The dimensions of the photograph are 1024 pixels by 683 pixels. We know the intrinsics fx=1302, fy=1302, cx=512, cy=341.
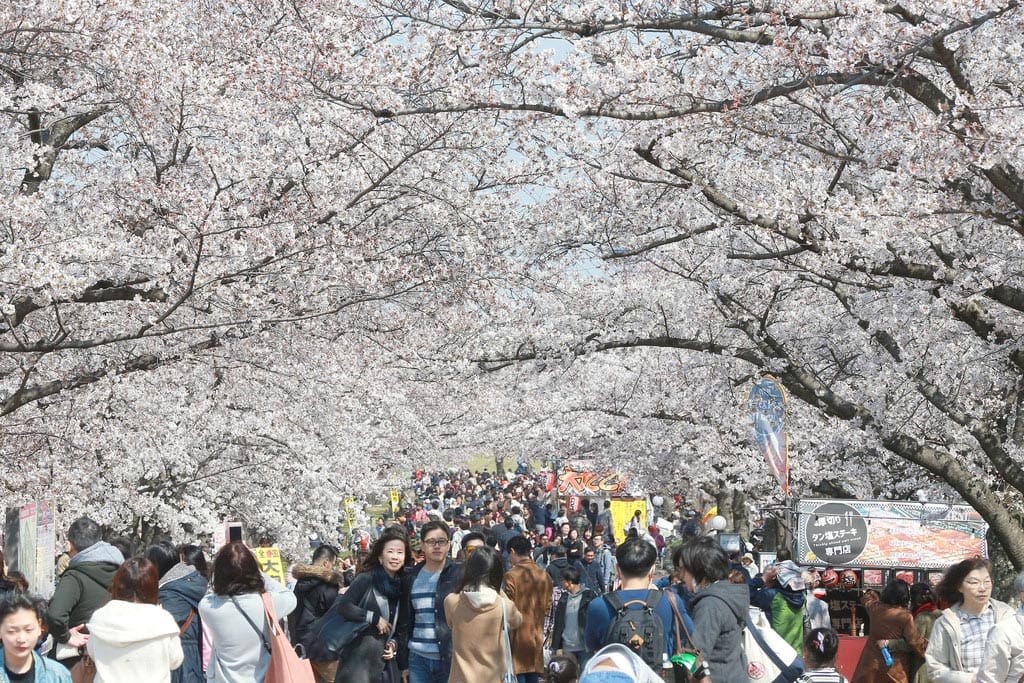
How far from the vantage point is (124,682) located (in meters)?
5.65

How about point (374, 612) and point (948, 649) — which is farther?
point (374, 612)

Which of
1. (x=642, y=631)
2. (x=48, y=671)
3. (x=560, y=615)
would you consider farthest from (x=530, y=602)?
(x=48, y=671)

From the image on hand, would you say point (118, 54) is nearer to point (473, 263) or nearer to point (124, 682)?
point (473, 263)

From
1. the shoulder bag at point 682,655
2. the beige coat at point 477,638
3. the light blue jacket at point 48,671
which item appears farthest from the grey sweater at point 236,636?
the shoulder bag at point 682,655

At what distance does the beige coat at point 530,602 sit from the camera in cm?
906

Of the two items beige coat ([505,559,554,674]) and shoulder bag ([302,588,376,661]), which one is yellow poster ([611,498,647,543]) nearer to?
beige coat ([505,559,554,674])

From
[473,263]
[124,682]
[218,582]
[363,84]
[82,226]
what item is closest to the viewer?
[124,682]

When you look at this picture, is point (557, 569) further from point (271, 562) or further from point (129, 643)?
point (129, 643)

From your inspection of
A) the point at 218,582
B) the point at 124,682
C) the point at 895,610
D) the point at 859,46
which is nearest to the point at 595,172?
the point at 859,46

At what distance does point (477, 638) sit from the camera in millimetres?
7102

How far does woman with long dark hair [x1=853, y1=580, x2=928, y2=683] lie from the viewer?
800 cm

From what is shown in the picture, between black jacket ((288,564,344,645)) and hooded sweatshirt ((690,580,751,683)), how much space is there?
2.65 meters

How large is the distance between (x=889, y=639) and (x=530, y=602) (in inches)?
101

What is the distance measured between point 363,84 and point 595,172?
2987 millimetres
